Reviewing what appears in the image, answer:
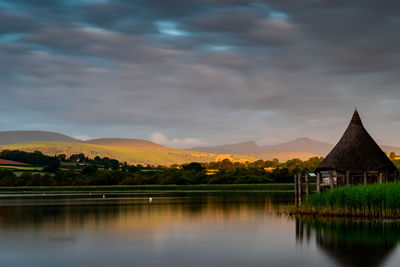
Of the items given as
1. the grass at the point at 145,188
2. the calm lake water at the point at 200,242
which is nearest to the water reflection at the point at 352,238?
the calm lake water at the point at 200,242

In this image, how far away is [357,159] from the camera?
38.6 m

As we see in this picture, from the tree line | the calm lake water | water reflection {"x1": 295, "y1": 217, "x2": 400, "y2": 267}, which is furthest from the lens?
the tree line

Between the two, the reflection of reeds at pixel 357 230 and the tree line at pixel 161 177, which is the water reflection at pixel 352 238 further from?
the tree line at pixel 161 177

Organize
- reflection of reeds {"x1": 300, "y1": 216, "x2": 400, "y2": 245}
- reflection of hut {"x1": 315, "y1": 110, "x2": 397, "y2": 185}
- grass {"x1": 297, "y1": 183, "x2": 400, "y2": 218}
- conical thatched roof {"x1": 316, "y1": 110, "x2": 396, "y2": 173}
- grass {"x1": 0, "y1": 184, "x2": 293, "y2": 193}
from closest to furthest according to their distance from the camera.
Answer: reflection of reeds {"x1": 300, "y1": 216, "x2": 400, "y2": 245} → grass {"x1": 297, "y1": 183, "x2": 400, "y2": 218} → reflection of hut {"x1": 315, "y1": 110, "x2": 397, "y2": 185} → conical thatched roof {"x1": 316, "y1": 110, "x2": 396, "y2": 173} → grass {"x1": 0, "y1": 184, "x2": 293, "y2": 193}

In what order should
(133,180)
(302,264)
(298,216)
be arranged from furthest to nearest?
(133,180), (298,216), (302,264)

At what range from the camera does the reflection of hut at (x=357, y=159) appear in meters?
38.2

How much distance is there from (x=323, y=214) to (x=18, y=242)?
51.4ft

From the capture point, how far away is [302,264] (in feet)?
53.3

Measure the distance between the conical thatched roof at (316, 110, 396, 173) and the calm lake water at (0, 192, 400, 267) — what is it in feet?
29.0

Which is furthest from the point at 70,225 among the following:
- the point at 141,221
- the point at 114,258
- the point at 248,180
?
the point at 248,180

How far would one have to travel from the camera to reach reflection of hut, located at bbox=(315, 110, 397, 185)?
125ft

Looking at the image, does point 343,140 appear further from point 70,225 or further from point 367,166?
point 70,225

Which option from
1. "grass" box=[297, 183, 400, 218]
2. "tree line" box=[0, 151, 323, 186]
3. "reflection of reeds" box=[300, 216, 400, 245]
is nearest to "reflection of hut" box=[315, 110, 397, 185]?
"grass" box=[297, 183, 400, 218]

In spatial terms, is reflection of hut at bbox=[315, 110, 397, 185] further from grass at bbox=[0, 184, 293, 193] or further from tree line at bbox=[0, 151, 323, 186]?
tree line at bbox=[0, 151, 323, 186]
